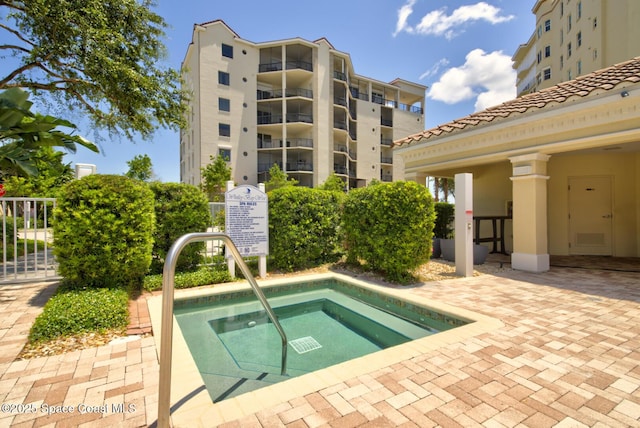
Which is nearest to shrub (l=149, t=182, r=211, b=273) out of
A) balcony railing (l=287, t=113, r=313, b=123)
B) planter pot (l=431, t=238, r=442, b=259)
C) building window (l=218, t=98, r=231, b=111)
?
planter pot (l=431, t=238, r=442, b=259)

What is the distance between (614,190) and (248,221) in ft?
39.8

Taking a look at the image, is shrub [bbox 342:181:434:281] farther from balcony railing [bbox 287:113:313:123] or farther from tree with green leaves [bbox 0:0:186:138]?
balcony railing [bbox 287:113:313:123]

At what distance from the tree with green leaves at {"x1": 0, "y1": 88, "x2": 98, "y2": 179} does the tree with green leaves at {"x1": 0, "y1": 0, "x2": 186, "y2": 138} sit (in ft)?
9.67

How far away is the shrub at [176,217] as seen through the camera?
21.6 ft

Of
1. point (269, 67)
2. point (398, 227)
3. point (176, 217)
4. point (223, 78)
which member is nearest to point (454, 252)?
point (398, 227)

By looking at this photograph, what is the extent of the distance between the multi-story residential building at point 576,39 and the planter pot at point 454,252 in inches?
703

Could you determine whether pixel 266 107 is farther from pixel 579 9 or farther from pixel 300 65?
pixel 579 9

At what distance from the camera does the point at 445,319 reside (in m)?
4.67

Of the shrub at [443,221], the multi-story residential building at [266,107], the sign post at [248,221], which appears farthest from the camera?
the multi-story residential building at [266,107]

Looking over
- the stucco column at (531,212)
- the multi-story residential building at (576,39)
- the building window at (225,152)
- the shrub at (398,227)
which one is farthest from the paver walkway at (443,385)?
the building window at (225,152)

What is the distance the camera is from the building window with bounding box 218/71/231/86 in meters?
28.5

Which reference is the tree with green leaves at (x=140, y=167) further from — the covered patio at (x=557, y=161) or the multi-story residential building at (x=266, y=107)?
the covered patio at (x=557, y=161)

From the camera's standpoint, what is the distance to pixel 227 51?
2889 centimetres

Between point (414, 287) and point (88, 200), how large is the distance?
21.1 feet
